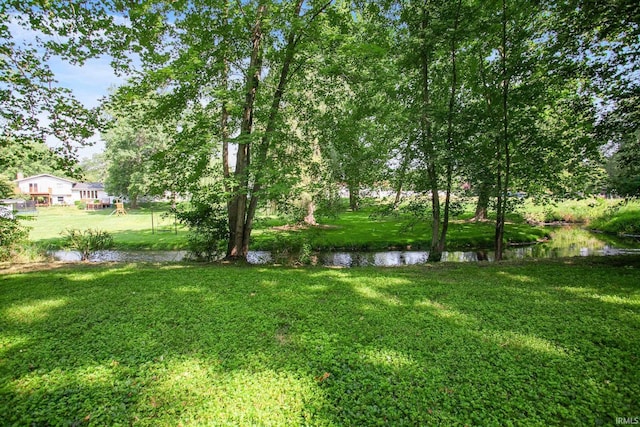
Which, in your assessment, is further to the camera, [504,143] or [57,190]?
[57,190]

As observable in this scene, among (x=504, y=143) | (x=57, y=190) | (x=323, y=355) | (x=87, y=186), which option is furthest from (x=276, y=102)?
(x=87, y=186)

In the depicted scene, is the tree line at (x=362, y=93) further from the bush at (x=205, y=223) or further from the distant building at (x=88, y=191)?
the distant building at (x=88, y=191)

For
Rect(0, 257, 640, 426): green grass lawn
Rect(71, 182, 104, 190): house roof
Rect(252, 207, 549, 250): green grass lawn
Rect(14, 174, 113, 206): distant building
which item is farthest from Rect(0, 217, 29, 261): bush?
Rect(71, 182, 104, 190): house roof

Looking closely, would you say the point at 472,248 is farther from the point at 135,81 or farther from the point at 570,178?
the point at 135,81

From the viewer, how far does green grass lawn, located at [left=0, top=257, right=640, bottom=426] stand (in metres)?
2.18

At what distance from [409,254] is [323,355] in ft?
32.1

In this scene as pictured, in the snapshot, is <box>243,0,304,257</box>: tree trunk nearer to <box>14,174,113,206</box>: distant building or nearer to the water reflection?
the water reflection


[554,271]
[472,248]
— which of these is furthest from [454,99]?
[472,248]

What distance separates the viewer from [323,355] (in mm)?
2875

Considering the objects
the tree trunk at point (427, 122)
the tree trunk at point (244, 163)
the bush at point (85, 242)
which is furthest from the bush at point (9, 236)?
the tree trunk at point (427, 122)

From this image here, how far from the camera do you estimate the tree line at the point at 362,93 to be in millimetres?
6016

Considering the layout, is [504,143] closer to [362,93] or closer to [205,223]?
[362,93]

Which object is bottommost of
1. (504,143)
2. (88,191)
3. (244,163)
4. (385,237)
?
(385,237)

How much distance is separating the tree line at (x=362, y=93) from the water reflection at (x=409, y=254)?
3.09 m
